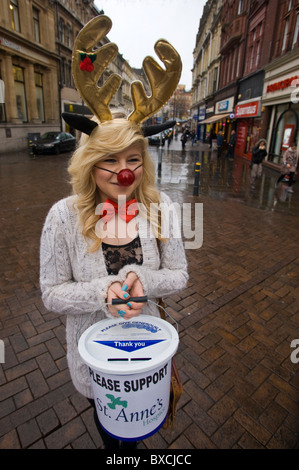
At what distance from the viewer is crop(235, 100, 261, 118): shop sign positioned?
16.3 metres

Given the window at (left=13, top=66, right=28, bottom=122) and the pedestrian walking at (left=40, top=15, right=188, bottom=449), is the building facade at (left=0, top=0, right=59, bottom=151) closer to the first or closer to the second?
the window at (left=13, top=66, right=28, bottom=122)

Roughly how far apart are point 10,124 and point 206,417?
22.6 m

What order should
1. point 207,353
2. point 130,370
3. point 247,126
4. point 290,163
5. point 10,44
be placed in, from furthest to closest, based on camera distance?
point 10,44, point 247,126, point 290,163, point 207,353, point 130,370

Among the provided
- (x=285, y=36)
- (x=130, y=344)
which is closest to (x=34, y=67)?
(x=285, y=36)

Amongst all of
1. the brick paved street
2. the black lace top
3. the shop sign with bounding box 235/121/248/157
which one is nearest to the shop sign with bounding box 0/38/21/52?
the shop sign with bounding box 235/121/248/157

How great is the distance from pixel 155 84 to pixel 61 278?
1207 millimetres

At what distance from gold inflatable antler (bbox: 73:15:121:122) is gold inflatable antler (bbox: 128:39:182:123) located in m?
0.14

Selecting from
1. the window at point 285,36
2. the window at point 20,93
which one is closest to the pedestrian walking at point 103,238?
the window at point 285,36

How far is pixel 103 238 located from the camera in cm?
156

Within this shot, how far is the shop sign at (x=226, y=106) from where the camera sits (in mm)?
22494

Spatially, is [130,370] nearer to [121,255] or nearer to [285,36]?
[121,255]

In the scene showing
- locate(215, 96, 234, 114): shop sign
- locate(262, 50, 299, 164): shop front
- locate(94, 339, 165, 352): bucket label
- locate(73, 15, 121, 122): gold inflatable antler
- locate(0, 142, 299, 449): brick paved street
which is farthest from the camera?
locate(215, 96, 234, 114): shop sign

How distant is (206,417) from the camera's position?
2291mm

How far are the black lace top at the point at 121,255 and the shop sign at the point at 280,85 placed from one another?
14080mm
